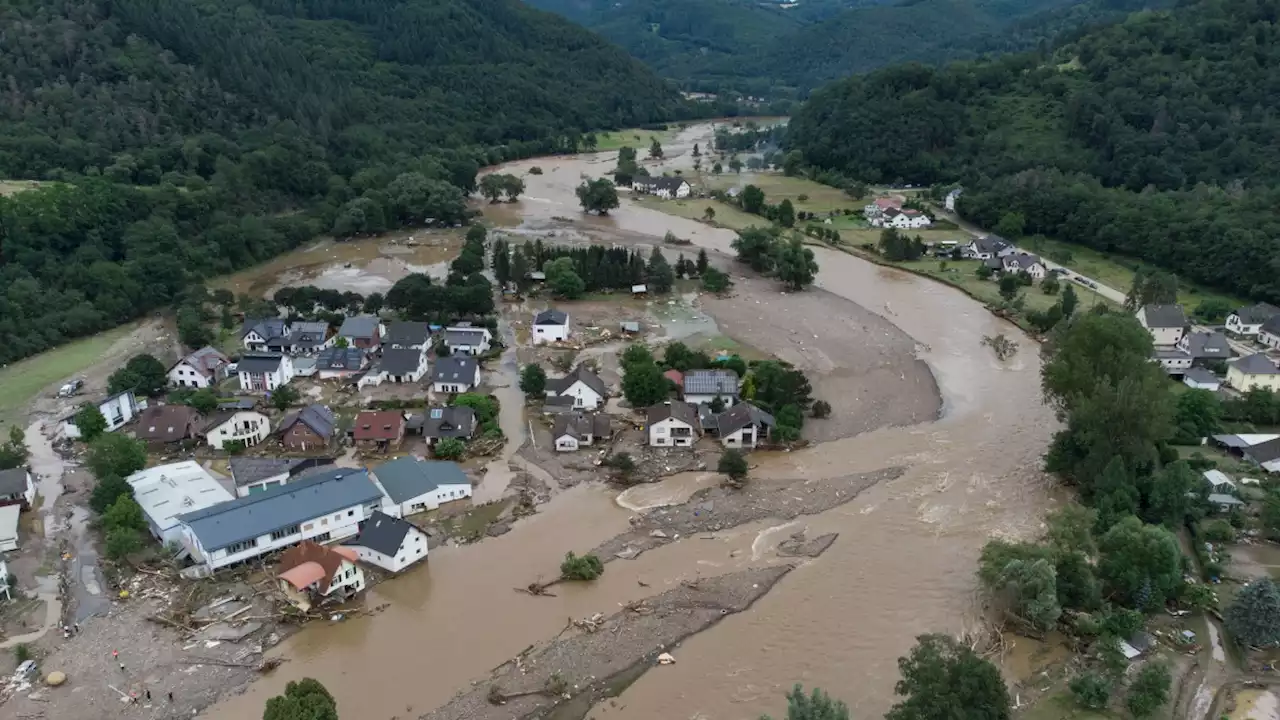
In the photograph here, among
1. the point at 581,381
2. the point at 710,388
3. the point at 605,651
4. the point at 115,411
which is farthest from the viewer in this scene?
the point at 581,381

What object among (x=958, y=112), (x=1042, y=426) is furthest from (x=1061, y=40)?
(x=1042, y=426)

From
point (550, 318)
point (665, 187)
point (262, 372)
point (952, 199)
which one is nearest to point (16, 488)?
point (262, 372)

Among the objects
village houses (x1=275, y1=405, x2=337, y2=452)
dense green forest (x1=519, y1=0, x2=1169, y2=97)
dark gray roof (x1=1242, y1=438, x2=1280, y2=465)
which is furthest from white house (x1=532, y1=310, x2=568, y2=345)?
dense green forest (x1=519, y1=0, x2=1169, y2=97)

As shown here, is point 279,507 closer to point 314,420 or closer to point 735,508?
point 314,420

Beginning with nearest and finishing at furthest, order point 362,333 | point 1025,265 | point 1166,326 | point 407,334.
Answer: point 1166,326 → point 407,334 → point 362,333 → point 1025,265

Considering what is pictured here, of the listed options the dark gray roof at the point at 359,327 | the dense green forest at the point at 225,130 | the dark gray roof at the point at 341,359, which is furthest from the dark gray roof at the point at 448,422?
the dense green forest at the point at 225,130

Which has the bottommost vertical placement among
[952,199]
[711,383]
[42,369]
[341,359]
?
[42,369]

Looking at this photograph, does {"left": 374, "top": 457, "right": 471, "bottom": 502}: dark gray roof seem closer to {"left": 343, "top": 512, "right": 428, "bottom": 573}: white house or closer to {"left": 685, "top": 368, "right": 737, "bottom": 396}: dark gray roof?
{"left": 343, "top": 512, "right": 428, "bottom": 573}: white house
